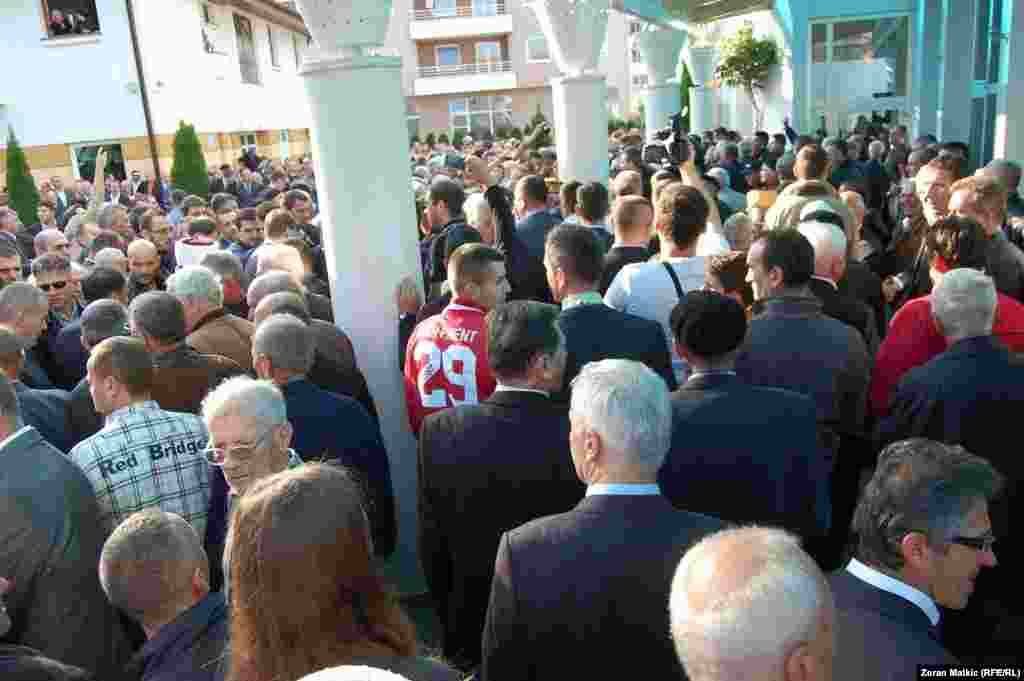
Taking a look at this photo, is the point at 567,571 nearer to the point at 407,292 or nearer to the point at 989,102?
the point at 407,292

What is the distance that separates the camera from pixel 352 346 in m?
5.23

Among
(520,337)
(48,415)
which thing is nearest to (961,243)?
(520,337)

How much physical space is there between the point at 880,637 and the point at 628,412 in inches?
33.0

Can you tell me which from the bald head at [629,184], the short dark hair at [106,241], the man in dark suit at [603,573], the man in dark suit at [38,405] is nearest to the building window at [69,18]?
the short dark hair at [106,241]

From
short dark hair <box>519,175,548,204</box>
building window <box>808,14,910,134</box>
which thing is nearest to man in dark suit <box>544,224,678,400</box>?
short dark hair <box>519,175,548,204</box>

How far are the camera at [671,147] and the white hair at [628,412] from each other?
16.6ft

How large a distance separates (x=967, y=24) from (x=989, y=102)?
1.57 meters

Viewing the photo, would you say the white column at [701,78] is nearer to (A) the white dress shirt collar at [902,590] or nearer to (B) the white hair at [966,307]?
(B) the white hair at [966,307]

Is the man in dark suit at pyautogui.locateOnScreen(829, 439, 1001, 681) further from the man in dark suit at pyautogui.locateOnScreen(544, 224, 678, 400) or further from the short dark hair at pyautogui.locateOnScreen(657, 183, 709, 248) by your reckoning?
the short dark hair at pyautogui.locateOnScreen(657, 183, 709, 248)

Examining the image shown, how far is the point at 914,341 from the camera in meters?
4.27

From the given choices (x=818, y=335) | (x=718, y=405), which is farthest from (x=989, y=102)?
(x=718, y=405)

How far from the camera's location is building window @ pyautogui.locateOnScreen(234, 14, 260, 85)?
29734 millimetres

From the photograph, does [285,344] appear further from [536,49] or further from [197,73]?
[536,49]

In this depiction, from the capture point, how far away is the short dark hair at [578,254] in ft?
14.4
